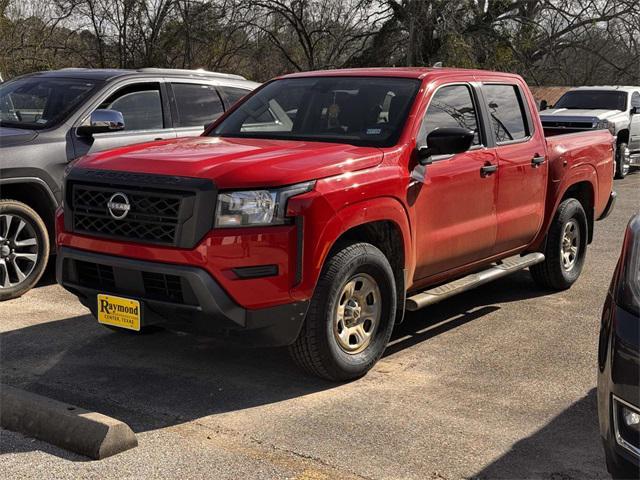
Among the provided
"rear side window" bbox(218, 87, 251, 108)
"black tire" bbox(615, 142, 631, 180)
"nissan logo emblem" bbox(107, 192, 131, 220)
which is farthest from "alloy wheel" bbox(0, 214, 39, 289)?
"black tire" bbox(615, 142, 631, 180)

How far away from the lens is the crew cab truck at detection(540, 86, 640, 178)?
1659cm

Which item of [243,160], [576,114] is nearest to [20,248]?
[243,160]

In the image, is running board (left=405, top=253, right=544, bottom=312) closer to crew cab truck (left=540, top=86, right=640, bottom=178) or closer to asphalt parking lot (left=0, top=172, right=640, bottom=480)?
asphalt parking lot (left=0, top=172, right=640, bottom=480)

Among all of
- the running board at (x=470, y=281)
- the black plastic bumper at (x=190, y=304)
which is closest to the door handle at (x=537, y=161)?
the running board at (x=470, y=281)

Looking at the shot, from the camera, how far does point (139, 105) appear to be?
770 centimetres

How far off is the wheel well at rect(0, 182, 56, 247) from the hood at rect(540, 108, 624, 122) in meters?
11.9

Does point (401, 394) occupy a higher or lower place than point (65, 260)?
lower

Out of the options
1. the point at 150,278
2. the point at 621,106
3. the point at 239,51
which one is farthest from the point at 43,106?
the point at 239,51

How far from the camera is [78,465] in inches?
152

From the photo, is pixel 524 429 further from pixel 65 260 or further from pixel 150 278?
pixel 65 260

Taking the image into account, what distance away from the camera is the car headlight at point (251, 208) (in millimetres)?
4469

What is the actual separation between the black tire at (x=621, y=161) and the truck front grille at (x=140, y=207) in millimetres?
14773

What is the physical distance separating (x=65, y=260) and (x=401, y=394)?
6.89 ft

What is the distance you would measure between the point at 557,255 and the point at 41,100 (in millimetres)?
4670
